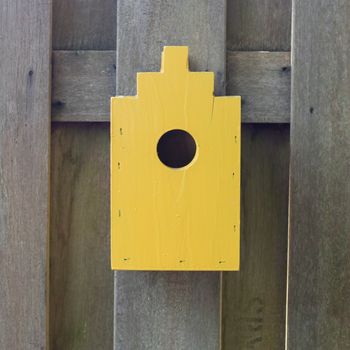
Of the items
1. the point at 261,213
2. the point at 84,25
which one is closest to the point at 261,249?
the point at 261,213

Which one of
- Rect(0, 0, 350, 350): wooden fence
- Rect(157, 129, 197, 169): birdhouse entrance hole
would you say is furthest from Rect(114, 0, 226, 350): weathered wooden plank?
Rect(157, 129, 197, 169): birdhouse entrance hole

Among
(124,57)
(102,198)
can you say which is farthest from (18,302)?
(124,57)

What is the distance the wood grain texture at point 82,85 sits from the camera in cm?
136

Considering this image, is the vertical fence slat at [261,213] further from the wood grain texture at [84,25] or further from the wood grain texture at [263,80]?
the wood grain texture at [84,25]

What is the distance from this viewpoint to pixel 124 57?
1337mm

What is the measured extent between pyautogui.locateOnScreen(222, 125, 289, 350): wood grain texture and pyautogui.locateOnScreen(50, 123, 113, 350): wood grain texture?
0.33 m

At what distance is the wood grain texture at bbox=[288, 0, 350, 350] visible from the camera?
134 cm

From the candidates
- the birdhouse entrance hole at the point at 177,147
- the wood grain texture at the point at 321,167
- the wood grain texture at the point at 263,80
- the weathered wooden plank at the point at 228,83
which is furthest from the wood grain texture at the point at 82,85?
the wood grain texture at the point at 321,167

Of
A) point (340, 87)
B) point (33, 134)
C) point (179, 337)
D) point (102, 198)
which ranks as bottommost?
point (179, 337)

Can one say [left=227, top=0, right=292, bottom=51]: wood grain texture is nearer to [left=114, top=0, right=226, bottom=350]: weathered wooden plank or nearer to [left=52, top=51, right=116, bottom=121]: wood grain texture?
[left=114, top=0, right=226, bottom=350]: weathered wooden plank

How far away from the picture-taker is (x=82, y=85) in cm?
136

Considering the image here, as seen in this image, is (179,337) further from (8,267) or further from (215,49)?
(215,49)

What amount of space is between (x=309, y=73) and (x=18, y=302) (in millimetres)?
900

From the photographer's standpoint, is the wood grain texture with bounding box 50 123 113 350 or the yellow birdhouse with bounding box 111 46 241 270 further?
the wood grain texture with bounding box 50 123 113 350
